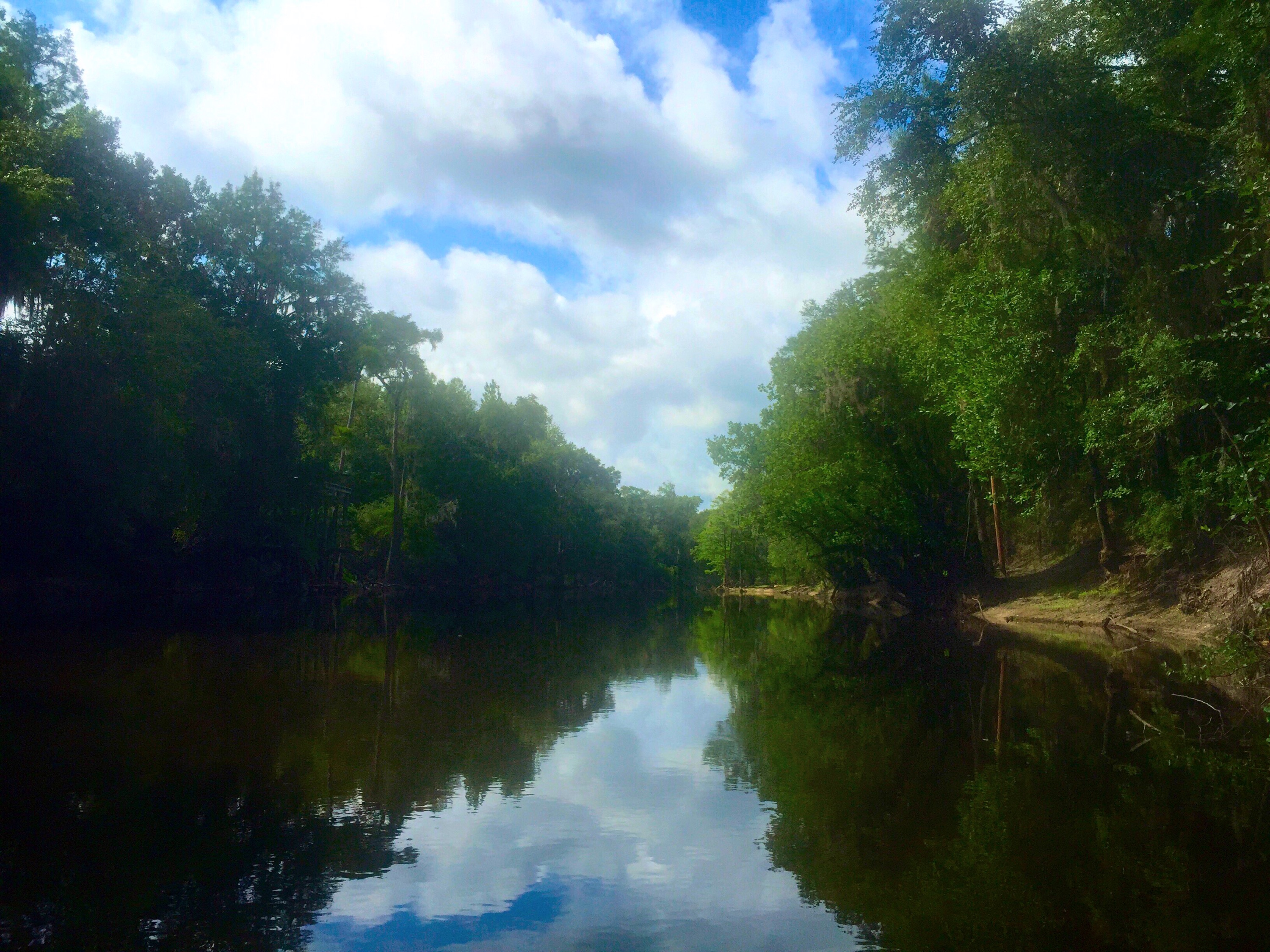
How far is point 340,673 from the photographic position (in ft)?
46.1

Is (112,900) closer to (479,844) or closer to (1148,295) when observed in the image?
(479,844)

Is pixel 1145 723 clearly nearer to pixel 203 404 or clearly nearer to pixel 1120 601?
pixel 1120 601

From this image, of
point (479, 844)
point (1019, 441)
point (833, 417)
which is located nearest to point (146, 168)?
point (833, 417)

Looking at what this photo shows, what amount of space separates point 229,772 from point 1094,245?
17876 millimetres

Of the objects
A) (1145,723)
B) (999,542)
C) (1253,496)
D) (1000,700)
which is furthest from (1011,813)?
(999,542)

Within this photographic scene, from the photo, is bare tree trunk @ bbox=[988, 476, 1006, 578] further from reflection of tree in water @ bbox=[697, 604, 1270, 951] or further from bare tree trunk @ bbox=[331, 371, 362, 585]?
bare tree trunk @ bbox=[331, 371, 362, 585]

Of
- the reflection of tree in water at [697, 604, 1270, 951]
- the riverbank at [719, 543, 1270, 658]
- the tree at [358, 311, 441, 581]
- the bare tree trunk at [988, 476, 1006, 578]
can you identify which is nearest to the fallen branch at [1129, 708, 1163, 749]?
the reflection of tree in water at [697, 604, 1270, 951]

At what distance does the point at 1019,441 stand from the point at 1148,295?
469cm

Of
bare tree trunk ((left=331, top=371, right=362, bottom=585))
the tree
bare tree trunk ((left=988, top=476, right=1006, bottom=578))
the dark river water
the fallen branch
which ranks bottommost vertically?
the fallen branch

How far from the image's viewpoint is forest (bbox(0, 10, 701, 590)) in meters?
25.2

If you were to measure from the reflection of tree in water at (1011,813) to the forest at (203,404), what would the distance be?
21.9m

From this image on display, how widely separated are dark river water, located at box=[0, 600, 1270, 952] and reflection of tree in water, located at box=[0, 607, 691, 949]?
0.03m

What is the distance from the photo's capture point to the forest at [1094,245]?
46.0 ft

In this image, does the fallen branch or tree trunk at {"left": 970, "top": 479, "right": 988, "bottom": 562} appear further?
tree trunk at {"left": 970, "top": 479, "right": 988, "bottom": 562}
